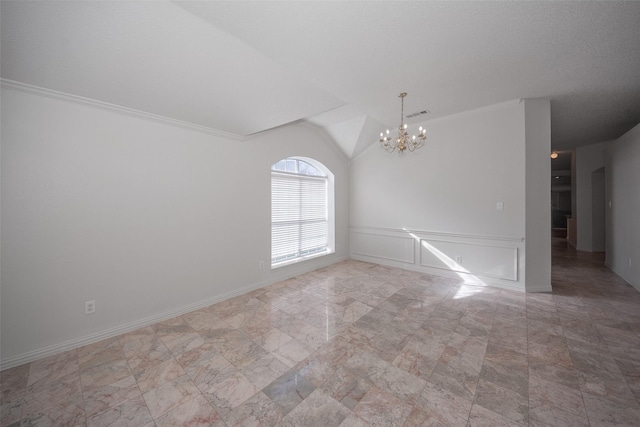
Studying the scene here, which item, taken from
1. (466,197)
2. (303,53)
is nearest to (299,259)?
(466,197)

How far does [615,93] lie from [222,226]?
19.0ft

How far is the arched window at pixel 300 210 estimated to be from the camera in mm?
4379

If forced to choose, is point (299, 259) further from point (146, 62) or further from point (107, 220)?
point (146, 62)

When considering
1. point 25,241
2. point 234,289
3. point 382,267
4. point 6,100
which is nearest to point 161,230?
point 25,241

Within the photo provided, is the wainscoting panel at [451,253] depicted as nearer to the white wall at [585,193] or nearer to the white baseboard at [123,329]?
the white baseboard at [123,329]

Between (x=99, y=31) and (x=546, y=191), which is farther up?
(x=99, y=31)

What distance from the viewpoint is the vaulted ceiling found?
5.31 feet

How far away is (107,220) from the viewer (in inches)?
97.1

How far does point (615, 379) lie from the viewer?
5.95ft

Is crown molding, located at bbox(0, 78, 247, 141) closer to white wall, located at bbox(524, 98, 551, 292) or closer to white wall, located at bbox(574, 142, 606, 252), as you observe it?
white wall, located at bbox(524, 98, 551, 292)

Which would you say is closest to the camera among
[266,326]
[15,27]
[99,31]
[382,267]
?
[15,27]

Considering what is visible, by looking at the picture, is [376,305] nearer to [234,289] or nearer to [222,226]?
[234,289]

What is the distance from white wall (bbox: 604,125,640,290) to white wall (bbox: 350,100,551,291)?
151 centimetres

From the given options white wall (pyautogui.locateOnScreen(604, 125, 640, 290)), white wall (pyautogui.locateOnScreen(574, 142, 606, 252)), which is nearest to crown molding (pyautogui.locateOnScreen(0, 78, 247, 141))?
white wall (pyautogui.locateOnScreen(604, 125, 640, 290))
